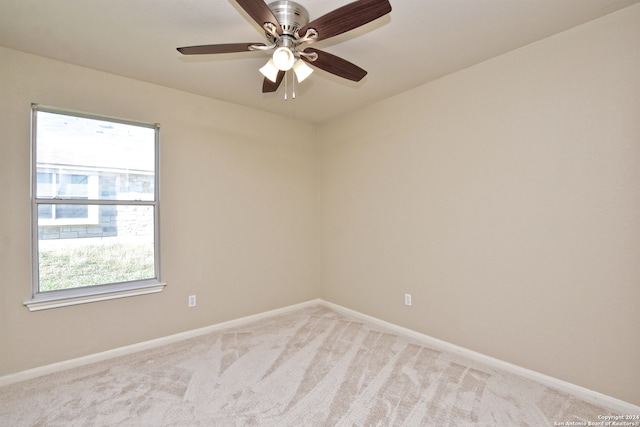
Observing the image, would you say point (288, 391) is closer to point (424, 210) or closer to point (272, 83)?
point (424, 210)

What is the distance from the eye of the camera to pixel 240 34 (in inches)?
84.8

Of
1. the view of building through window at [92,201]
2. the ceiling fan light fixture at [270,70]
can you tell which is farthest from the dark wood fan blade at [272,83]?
the view of building through window at [92,201]

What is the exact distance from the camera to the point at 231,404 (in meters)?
2.03

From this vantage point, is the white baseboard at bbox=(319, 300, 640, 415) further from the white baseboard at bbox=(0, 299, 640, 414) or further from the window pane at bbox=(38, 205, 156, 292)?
the window pane at bbox=(38, 205, 156, 292)

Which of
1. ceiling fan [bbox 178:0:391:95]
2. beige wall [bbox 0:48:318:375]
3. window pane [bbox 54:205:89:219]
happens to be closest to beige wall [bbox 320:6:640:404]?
beige wall [bbox 0:48:318:375]

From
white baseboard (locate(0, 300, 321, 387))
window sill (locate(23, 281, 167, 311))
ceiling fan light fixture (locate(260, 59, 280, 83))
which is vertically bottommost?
white baseboard (locate(0, 300, 321, 387))

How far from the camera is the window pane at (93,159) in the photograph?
2508mm

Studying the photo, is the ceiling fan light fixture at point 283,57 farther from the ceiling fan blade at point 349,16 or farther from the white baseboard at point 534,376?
the white baseboard at point 534,376

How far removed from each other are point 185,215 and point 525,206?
3109 mm

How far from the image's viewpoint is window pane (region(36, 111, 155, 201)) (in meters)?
2.51

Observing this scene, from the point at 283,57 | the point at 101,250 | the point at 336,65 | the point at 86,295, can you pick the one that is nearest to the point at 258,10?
the point at 283,57

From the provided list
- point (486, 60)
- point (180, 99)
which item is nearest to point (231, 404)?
point (180, 99)

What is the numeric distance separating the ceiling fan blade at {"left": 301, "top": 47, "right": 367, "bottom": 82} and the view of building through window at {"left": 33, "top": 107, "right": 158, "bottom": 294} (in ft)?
6.37

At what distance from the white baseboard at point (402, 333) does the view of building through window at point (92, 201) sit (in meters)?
0.62
